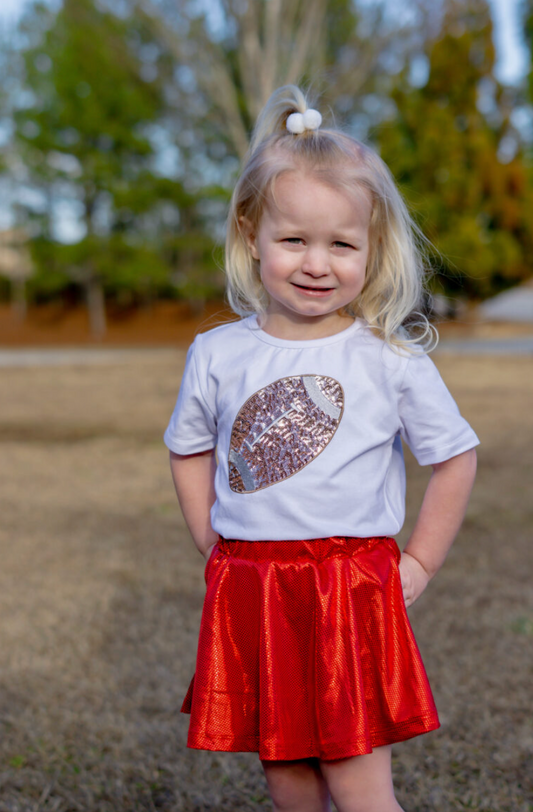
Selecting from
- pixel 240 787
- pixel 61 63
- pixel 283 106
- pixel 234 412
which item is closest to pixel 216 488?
pixel 234 412

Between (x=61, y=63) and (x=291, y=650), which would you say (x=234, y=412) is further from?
(x=61, y=63)

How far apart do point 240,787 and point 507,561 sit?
2.08 m

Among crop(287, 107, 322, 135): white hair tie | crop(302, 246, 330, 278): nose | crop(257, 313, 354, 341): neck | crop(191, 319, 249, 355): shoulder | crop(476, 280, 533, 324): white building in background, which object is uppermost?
crop(287, 107, 322, 135): white hair tie

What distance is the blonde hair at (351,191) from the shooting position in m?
1.47

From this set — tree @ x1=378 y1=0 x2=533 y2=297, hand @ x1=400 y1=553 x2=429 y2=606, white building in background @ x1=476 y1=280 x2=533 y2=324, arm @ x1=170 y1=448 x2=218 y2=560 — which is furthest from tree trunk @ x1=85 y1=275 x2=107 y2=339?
hand @ x1=400 y1=553 x2=429 y2=606

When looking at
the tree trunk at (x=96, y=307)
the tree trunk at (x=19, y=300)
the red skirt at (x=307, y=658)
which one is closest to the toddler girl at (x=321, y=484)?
the red skirt at (x=307, y=658)

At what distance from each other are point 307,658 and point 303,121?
37.9 inches

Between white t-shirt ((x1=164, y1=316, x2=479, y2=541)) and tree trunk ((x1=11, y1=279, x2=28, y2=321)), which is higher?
white t-shirt ((x1=164, y1=316, x2=479, y2=541))

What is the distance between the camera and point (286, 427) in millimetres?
1485

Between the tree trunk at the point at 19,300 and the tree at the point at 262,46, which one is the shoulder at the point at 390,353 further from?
the tree trunk at the point at 19,300

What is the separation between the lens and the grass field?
2170mm

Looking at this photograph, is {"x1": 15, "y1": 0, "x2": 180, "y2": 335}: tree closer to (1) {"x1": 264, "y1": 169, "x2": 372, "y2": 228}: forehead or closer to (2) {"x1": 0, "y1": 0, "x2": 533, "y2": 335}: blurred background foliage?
(2) {"x1": 0, "y1": 0, "x2": 533, "y2": 335}: blurred background foliage

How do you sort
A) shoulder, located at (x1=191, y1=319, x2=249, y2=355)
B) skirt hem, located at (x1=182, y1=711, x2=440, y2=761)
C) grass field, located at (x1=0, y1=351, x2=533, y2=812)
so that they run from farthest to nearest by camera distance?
grass field, located at (x1=0, y1=351, x2=533, y2=812)
shoulder, located at (x1=191, y1=319, x2=249, y2=355)
skirt hem, located at (x1=182, y1=711, x2=440, y2=761)

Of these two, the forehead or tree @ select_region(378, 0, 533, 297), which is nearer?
the forehead
